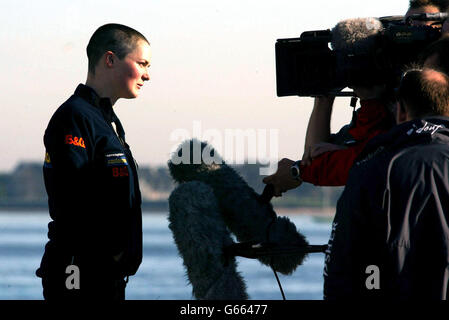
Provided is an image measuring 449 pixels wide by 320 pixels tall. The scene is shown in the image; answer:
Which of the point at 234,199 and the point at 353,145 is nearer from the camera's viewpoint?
the point at 353,145

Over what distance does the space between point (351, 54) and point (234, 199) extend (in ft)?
2.52

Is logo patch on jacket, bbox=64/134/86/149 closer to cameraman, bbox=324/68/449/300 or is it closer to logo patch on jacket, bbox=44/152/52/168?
logo patch on jacket, bbox=44/152/52/168

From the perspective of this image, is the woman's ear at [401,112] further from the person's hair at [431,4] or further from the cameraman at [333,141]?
the person's hair at [431,4]

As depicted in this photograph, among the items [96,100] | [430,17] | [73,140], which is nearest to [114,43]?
[96,100]

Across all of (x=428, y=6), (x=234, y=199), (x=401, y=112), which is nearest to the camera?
(x=401, y=112)

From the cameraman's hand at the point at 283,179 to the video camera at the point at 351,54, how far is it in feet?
0.89

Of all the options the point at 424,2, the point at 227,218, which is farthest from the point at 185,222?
the point at 424,2

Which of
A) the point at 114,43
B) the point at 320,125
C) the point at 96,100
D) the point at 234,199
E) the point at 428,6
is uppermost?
the point at 428,6

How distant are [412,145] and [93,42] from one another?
1482 mm

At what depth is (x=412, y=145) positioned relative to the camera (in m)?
2.63

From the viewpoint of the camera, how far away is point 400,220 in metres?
2.58

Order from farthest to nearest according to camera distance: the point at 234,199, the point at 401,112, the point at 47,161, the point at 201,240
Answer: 1. the point at 234,199
2. the point at 201,240
3. the point at 47,161
4. the point at 401,112

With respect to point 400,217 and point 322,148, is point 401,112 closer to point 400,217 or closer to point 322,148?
point 400,217

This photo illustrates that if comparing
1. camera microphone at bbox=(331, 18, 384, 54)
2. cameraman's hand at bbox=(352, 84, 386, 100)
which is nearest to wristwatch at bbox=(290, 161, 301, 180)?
cameraman's hand at bbox=(352, 84, 386, 100)
